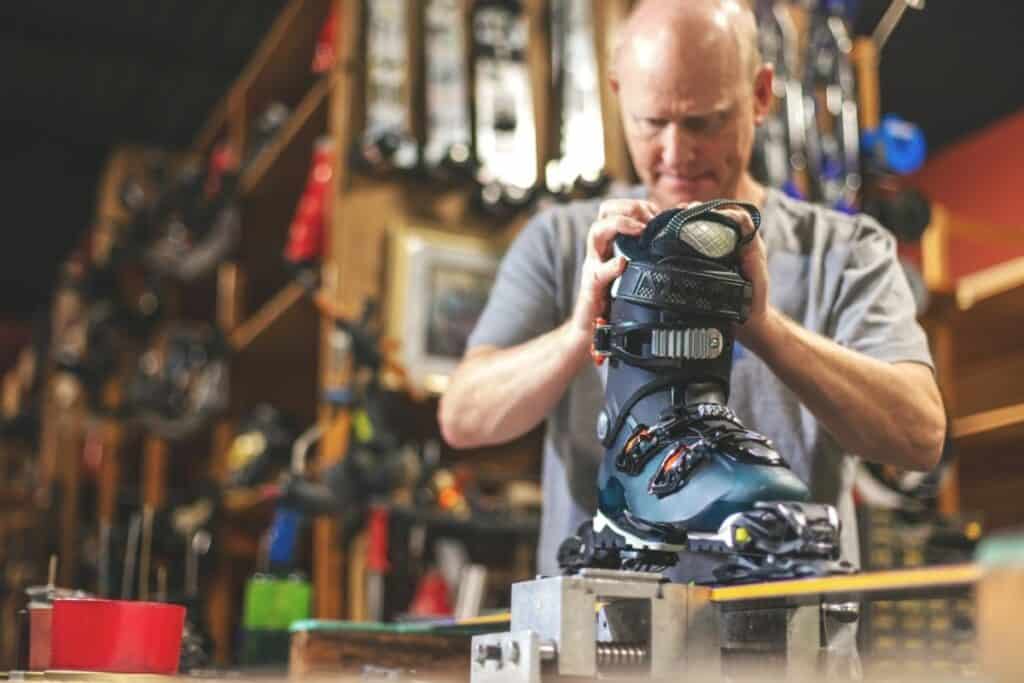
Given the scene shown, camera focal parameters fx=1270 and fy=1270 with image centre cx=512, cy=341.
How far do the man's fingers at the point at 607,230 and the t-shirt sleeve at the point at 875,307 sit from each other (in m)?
0.43

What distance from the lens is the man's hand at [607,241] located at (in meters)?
0.98

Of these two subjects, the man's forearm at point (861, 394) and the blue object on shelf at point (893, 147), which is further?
the blue object on shelf at point (893, 147)

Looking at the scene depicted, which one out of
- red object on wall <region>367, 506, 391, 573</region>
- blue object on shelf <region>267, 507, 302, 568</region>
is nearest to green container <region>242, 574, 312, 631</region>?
blue object on shelf <region>267, 507, 302, 568</region>

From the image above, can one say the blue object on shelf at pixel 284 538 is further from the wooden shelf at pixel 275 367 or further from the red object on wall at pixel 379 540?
the wooden shelf at pixel 275 367

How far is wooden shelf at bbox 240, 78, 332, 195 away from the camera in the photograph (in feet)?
10.3

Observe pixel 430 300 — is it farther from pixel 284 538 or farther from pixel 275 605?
pixel 275 605

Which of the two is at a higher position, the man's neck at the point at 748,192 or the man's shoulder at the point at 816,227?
Result: the man's neck at the point at 748,192

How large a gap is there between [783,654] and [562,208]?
0.83 meters

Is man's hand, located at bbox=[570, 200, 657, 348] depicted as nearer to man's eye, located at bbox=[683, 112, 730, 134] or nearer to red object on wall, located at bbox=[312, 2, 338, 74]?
man's eye, located at bbox=[683, 112, 730, 134]

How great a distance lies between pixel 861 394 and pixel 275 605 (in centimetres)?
131

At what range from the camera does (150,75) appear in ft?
21.7

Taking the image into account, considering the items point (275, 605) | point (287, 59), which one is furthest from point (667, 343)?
point (287, 59)

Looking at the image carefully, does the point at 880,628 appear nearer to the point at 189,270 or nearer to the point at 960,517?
the point at 960,517

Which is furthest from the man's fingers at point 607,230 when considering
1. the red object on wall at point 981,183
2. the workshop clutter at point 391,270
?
the red object on wall at point 981,183
